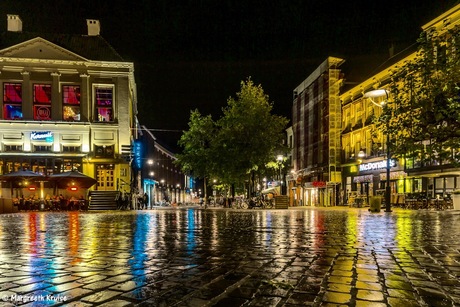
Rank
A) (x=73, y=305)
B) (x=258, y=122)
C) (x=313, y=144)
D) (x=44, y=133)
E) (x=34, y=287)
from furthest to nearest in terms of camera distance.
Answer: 1. (x=313, y=144)
2. (x=44, y=133)
3. (x=258, y=122)
4. (x=34, y=287)
5. (x=73, y=305)

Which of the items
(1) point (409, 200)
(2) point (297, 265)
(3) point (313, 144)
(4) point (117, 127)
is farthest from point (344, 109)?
(2) point (297, 265)

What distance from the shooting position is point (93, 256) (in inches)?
241

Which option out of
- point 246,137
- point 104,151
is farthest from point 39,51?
point 246,137

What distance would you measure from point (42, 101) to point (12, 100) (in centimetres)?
278

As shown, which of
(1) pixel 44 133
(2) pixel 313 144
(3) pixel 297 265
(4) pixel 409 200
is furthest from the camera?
(2) pixel 313 144

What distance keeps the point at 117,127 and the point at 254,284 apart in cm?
3885

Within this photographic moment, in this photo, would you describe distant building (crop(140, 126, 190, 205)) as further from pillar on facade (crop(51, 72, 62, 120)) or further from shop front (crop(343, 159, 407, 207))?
shop front (crop(343, 159, 407, 207))

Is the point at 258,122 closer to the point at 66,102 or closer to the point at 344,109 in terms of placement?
the point at 344,109

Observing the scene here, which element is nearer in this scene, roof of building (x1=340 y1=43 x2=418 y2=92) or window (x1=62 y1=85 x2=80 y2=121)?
window (x1=62 y1=85 x2=80 y2=121)

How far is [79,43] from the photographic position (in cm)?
4425

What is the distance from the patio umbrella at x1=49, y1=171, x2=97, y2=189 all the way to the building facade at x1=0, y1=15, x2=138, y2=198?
7.64 metres

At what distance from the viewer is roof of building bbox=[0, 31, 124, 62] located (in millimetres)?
42125

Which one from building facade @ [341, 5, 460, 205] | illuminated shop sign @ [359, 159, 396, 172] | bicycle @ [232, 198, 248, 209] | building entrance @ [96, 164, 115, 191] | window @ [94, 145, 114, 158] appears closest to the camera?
building facade @ [341, 5, 460, 205]

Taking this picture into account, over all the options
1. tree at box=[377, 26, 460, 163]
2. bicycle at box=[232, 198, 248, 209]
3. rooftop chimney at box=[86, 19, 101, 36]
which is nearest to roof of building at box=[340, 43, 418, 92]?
bicycle at box=[232, 198, 248, 209]
